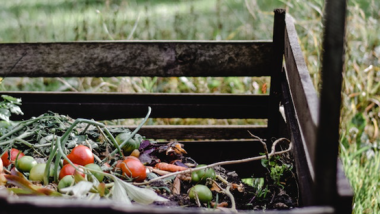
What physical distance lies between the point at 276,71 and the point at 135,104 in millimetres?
846

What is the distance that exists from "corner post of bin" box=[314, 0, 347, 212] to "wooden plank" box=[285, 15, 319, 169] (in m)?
0.29

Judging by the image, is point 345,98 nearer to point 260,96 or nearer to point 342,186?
point 260,96

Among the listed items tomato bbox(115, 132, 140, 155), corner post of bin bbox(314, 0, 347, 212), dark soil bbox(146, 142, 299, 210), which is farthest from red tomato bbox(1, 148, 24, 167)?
corner post of bin bbox(314, 0, 347, 212)

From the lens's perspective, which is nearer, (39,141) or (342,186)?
(342,186)

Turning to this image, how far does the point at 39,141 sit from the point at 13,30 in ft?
13.7

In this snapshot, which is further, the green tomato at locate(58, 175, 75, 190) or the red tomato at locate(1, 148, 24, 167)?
the red tomato at locate(1, 148, 24, 167)

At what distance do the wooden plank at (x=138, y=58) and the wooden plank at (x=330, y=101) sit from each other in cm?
165

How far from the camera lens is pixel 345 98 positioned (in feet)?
10.9

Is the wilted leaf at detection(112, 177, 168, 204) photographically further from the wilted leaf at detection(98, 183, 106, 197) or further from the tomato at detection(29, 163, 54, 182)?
the tomato at detection(29, 163, 54, 182)

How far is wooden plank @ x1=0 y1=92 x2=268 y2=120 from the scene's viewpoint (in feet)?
9.27

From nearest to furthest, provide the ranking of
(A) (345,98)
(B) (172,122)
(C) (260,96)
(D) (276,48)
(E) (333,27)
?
(E) (333,27), (D) (276,48), (C) (260,96), (A) (345,98), (B) (172,122)

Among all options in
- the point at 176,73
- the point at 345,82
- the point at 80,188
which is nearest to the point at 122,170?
the point at 80,188

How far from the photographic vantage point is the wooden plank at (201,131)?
286 cm

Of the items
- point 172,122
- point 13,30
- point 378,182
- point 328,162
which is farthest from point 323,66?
point 13,30
